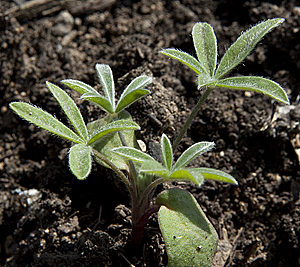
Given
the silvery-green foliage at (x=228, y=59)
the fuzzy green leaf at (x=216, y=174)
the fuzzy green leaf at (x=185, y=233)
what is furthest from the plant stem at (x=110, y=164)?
the silvery-green foliage at (x=228, y=59)

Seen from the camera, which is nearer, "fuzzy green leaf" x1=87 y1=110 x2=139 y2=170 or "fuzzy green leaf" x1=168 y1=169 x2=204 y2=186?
"fuzzy green leaf" x1=168 y1=169 x2=204 y2=186

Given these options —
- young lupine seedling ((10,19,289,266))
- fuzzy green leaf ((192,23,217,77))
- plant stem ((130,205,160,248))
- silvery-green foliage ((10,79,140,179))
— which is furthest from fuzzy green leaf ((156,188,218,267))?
fuzzy green leaf ((192,23,217,77))

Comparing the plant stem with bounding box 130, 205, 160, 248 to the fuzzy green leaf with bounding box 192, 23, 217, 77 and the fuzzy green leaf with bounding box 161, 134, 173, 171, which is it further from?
the fuzzy green leaf with bounding box 192, 23, 217, 77

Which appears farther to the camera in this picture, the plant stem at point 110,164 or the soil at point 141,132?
the soil at point 141,132

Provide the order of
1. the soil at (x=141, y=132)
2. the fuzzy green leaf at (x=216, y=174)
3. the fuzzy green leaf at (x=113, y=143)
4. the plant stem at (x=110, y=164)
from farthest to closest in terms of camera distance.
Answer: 1. the soil at (x=141, y=132)
2. the fuzzy green leaf at (x=113, y=143)
3. the plant stem at (x=110, y=164)
4. the fuzzy green leaf at (x=216, y=174)

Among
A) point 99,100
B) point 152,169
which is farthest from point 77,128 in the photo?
point 152,169

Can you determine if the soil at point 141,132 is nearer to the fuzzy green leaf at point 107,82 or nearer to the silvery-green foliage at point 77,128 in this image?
the fuzzy green leaf at point 107,82

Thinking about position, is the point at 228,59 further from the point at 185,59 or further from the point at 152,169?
the point at 152,169

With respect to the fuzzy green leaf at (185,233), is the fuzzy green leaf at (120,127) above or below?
above
